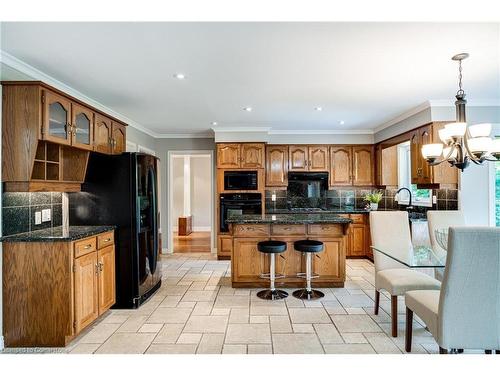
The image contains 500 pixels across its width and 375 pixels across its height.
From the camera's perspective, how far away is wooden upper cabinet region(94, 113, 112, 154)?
336 centimetres

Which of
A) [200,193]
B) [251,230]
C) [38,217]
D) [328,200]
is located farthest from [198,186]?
[38,217]

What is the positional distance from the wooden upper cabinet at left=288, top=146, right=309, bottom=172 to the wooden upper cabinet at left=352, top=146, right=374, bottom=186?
0.98m

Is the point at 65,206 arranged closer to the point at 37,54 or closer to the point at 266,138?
the point at 37,54

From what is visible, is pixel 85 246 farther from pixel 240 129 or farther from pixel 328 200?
pixel 328 200

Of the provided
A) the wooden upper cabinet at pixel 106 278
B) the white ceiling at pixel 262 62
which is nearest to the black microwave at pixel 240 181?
the white ceiling at pixel 262 62

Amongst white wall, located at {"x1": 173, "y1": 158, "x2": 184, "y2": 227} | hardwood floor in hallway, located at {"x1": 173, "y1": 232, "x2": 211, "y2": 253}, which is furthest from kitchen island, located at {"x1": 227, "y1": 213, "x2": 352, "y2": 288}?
white wall, located at {"x1": 173, "y1": 158, "x2": 184, "y2": 227}

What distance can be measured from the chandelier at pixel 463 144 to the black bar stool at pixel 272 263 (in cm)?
186

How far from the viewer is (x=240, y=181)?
5.65 m

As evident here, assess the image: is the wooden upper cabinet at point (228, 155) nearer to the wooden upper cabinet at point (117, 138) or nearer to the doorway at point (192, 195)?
the wooden upper cabinet at point (117, 138)

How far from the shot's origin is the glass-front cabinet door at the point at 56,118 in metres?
2.54

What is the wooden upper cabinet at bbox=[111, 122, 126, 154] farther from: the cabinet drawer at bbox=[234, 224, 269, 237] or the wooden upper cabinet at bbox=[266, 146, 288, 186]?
the wooden upper cabinet at bbox=[266, 146, 288, 186]

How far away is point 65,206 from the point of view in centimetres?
342

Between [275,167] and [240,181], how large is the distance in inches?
33.3

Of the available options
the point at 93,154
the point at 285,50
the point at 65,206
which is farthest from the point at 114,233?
the point at 285,50
